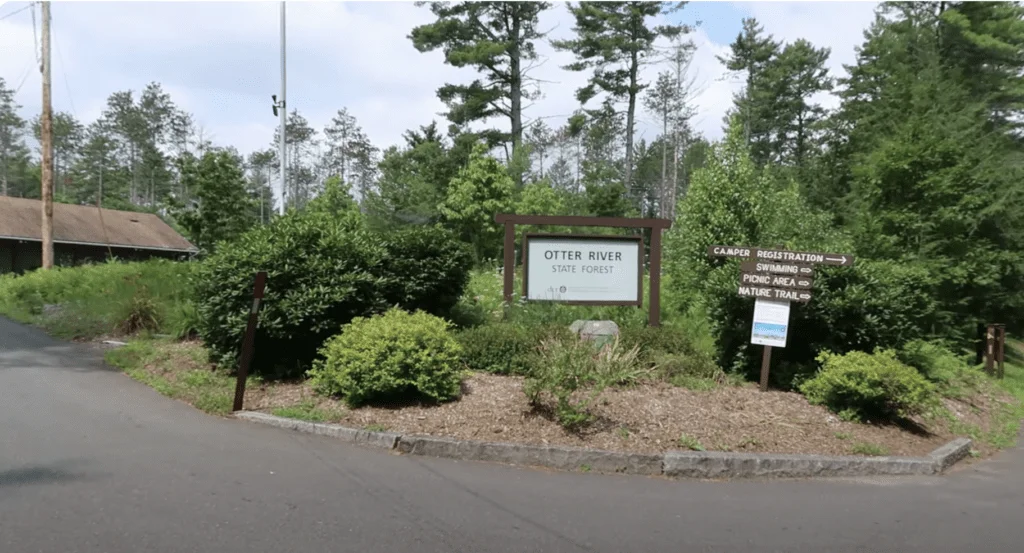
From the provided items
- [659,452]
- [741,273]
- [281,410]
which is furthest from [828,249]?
[281,410]

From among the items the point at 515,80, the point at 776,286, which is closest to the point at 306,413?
the point at 776,286

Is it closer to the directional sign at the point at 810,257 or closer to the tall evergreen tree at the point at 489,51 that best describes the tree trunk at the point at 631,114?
the tall evergreen tree at the point at 489,51

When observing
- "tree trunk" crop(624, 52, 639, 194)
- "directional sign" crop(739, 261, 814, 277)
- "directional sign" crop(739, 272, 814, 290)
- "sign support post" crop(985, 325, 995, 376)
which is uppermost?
"tree trunk" crop(624, 52, 639, 194)

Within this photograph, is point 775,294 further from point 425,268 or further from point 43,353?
point 43,353

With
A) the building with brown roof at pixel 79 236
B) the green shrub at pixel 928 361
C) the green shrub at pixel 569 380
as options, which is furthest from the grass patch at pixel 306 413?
the building with brown roof at pixel 79 236

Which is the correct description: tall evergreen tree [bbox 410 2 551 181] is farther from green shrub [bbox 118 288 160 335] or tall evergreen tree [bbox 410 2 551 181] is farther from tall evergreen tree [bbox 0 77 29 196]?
tall evergreen tree [bbox 0 77 29 196]

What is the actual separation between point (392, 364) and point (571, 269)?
459 centimetres

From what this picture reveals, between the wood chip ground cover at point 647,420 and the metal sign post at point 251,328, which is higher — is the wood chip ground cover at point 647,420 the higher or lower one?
the lower one

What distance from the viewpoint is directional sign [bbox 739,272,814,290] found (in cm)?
969

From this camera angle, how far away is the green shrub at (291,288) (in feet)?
31.9

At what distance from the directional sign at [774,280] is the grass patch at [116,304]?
8.76m

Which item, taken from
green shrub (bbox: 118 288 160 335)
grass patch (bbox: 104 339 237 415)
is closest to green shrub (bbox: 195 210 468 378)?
grass patch (bbox: 104 339 237 415)

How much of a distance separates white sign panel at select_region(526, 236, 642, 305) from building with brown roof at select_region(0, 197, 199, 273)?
28418 mm

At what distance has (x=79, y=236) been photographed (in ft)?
130
